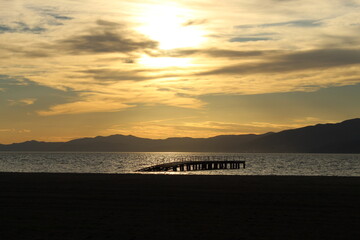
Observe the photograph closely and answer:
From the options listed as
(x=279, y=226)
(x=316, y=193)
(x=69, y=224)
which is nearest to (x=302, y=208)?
(x=279, y=226)

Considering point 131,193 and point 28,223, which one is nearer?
point 28,223

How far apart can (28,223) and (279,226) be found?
8.08 meters

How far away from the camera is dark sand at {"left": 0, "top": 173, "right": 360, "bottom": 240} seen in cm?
1391

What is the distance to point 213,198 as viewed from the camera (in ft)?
78.6

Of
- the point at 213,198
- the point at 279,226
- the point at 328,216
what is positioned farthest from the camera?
the point at 213,198

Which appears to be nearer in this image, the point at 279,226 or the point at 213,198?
the point at 279,226

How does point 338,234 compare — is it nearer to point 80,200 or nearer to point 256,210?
point 256,210

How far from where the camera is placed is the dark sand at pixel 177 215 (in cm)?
1391

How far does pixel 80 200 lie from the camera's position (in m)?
22.5

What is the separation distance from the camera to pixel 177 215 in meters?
17.7

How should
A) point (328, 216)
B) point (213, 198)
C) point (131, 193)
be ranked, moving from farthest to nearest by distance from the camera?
point (131, 193)
point (213, 198)
point (328, 216)

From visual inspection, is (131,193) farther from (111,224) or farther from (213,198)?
(111,224)

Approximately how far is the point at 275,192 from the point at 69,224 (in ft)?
49.8

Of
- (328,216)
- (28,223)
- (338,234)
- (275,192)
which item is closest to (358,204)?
(328,216)
